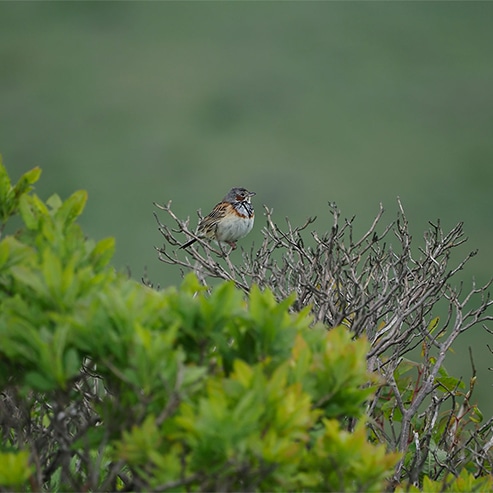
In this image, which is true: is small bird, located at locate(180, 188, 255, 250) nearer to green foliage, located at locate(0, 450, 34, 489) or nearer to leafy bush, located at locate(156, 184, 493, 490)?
leafy bush, located at locate(156, 184, 493, 490)

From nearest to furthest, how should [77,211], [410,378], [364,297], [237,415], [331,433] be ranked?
[237,415]
[331,433]
[77,211]
[364,297]
[410,378]

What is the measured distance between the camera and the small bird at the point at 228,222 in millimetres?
8758

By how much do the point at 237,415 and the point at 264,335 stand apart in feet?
1.23

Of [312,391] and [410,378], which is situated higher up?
[410,378]

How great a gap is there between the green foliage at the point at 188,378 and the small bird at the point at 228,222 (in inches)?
240

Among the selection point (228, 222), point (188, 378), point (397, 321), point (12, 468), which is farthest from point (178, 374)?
point (228, 222)

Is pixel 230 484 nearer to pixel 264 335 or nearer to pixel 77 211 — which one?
pixel 264 335

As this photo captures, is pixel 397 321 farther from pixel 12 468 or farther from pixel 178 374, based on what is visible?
pixel 12 468

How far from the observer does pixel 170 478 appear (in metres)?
2.20

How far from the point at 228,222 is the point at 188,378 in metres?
6.59

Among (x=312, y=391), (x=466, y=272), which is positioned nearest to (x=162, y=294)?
(x=312, y=391)

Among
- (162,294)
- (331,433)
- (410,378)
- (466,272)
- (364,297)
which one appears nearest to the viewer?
(331,433)

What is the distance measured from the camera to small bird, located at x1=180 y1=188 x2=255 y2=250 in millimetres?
8758

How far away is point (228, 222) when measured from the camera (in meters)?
8.77
